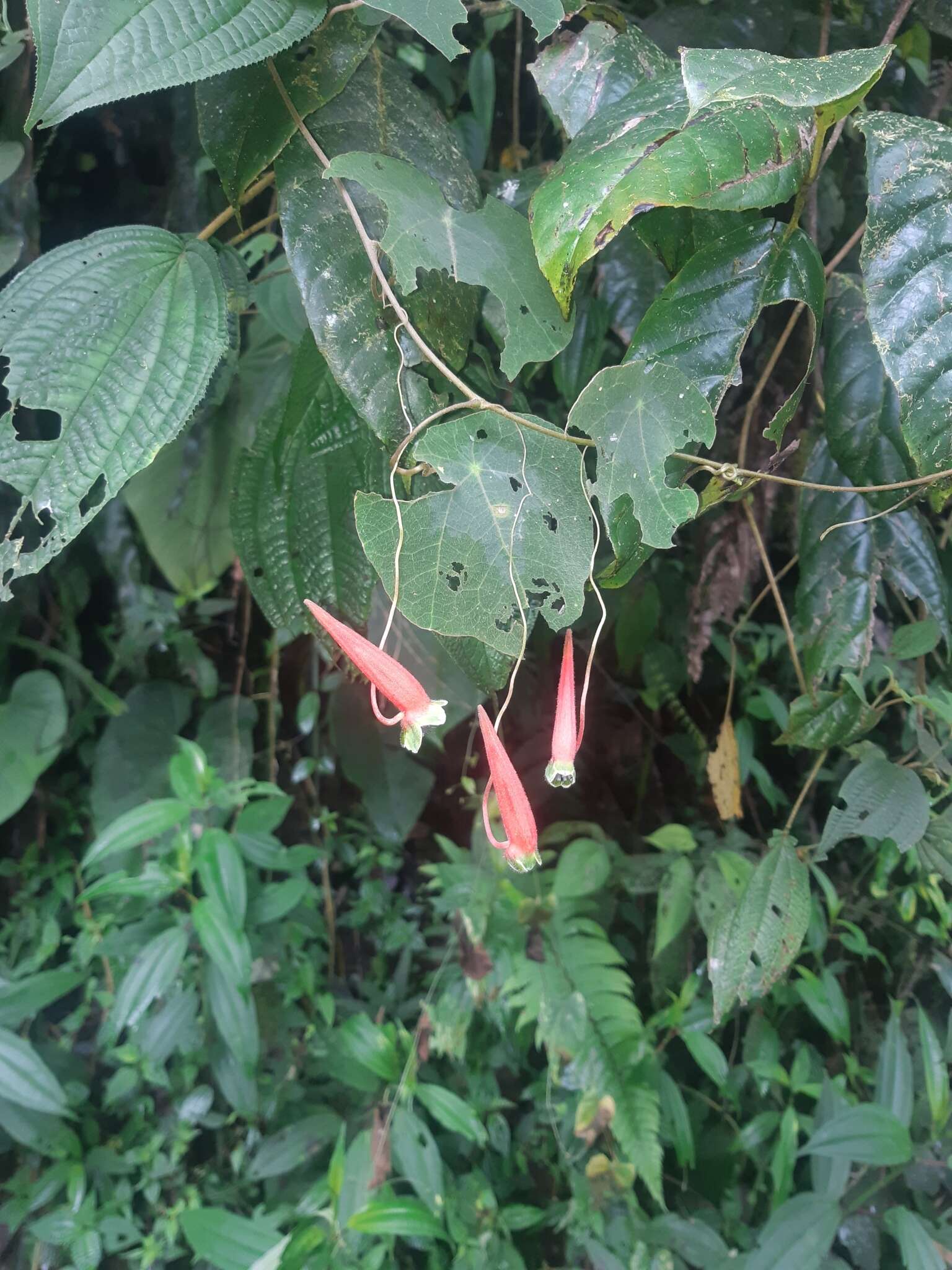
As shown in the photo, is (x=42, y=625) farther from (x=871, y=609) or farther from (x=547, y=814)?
(x=871, y=609)

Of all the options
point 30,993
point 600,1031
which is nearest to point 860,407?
point 600,1031

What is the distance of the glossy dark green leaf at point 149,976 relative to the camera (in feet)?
2.45

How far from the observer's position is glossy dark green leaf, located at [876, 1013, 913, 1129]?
0.76 metres

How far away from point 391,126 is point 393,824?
76 centimetres

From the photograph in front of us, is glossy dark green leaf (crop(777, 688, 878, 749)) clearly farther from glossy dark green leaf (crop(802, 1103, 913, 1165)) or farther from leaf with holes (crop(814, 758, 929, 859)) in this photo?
glossy dark green leaf (crop(802, 1103, 913, 1165))

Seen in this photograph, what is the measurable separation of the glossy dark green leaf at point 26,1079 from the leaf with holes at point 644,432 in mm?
817

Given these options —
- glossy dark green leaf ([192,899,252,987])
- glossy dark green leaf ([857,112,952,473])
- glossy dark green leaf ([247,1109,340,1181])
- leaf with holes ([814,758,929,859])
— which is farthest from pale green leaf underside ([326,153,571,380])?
glossy dark green leaf ([247,1109,340,1181])

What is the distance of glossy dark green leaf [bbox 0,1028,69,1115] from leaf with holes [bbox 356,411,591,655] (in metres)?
0.74

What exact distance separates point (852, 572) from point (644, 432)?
0.79ft

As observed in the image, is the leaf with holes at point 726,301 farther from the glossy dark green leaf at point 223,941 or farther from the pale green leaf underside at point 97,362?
the glossy dark green leaf at point 223,941

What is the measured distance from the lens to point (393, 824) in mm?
1021

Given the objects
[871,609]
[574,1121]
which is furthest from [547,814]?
[871,609]

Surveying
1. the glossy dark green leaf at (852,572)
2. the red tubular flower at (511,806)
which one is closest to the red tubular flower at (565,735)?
the red tubular flower at (511,806)

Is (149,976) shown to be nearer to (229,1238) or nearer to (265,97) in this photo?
(229,1238)
